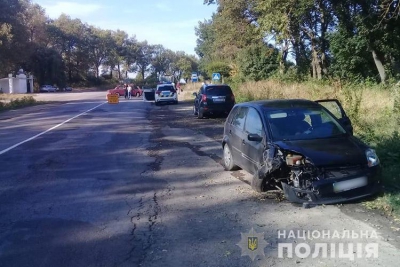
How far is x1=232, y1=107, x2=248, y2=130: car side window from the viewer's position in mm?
9195

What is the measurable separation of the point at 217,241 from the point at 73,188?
3824mm

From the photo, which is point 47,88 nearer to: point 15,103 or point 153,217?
point 15,103

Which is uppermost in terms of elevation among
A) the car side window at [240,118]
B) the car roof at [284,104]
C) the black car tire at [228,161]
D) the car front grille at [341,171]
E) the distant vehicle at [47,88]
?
the car roof at [284,104]

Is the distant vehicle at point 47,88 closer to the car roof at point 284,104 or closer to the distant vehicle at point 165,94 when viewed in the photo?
the distant vehicle at point 165,94

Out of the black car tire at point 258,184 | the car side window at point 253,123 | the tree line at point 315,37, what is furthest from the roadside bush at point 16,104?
the black car tire at point 258,184

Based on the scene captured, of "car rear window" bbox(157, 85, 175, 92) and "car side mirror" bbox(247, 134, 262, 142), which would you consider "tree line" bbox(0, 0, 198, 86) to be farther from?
"car side mirror" bbox(247, 134, 262, 142)

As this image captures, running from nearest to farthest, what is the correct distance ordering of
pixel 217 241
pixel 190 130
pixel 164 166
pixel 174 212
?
pixel 217 241 → pixel 174 212 → pixel 164 166 → pixel 190 130

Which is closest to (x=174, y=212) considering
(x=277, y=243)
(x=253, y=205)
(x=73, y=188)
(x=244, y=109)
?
(x=253, y=205)

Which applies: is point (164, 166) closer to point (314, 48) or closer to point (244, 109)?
point (244, 109)

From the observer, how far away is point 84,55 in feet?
337

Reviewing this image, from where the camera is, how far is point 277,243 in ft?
17.6

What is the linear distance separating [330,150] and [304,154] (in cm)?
46

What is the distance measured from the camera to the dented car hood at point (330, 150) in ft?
22.0

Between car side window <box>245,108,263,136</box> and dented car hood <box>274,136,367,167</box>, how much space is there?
80 cm
